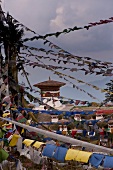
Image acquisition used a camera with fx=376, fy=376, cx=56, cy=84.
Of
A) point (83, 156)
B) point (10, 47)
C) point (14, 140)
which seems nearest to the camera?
point (83, 156)

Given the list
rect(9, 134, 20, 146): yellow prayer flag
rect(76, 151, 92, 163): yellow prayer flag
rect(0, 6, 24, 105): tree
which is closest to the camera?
rect(76, 151, 92, 163): yellow prayer flag

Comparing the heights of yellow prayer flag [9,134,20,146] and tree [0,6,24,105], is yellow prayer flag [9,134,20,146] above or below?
below

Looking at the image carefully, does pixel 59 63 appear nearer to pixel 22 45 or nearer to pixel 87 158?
pixel 22 45

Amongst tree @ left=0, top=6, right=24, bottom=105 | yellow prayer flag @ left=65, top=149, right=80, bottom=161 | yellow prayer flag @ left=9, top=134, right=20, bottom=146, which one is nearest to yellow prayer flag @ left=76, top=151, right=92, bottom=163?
yellow prayer flag @ left=65, top=149, right=80, bottom=161

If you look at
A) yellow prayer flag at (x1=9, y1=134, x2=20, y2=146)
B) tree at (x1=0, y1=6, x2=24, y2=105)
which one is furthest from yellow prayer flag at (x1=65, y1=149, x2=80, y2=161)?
tree at (x1=0, y1=6, x2=24, y2=105)

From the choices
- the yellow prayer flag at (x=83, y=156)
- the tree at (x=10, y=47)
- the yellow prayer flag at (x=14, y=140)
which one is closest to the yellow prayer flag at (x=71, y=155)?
the yellow prayer flag at (x=83, y=156)

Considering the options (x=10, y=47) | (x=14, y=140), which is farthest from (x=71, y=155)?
(x=10, y=47)

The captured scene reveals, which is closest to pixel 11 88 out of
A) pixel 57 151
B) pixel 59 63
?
pixel 59 63

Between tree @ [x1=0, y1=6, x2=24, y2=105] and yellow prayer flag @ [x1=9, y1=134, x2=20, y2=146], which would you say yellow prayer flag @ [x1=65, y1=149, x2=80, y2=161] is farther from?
tree @ [x1=0, y1=6, x2=24, y2=105]

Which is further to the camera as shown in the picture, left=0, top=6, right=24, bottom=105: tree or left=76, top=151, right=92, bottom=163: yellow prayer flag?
left=0, top=6, right=24, bottom=105: tree

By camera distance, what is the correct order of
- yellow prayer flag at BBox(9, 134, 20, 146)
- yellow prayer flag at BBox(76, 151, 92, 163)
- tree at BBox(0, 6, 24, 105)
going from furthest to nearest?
tree at BBox(0, 6, 24, 105) < yellow prayer flag at BBox(9, 134, 20, 146) < yellow prayer flag at BBox(76, 151, 92, 163)

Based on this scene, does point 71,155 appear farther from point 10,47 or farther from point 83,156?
point 10,47

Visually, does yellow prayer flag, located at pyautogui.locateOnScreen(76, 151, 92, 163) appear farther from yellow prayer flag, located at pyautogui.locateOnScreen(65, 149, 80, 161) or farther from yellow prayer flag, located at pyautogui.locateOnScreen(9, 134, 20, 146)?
yellow prayer flag, located at pyautogui.locateOnScreen(9, 134, 20, 146)

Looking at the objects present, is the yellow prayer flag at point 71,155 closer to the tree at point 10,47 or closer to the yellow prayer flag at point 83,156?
the yellow prayer flag at point 83,156
